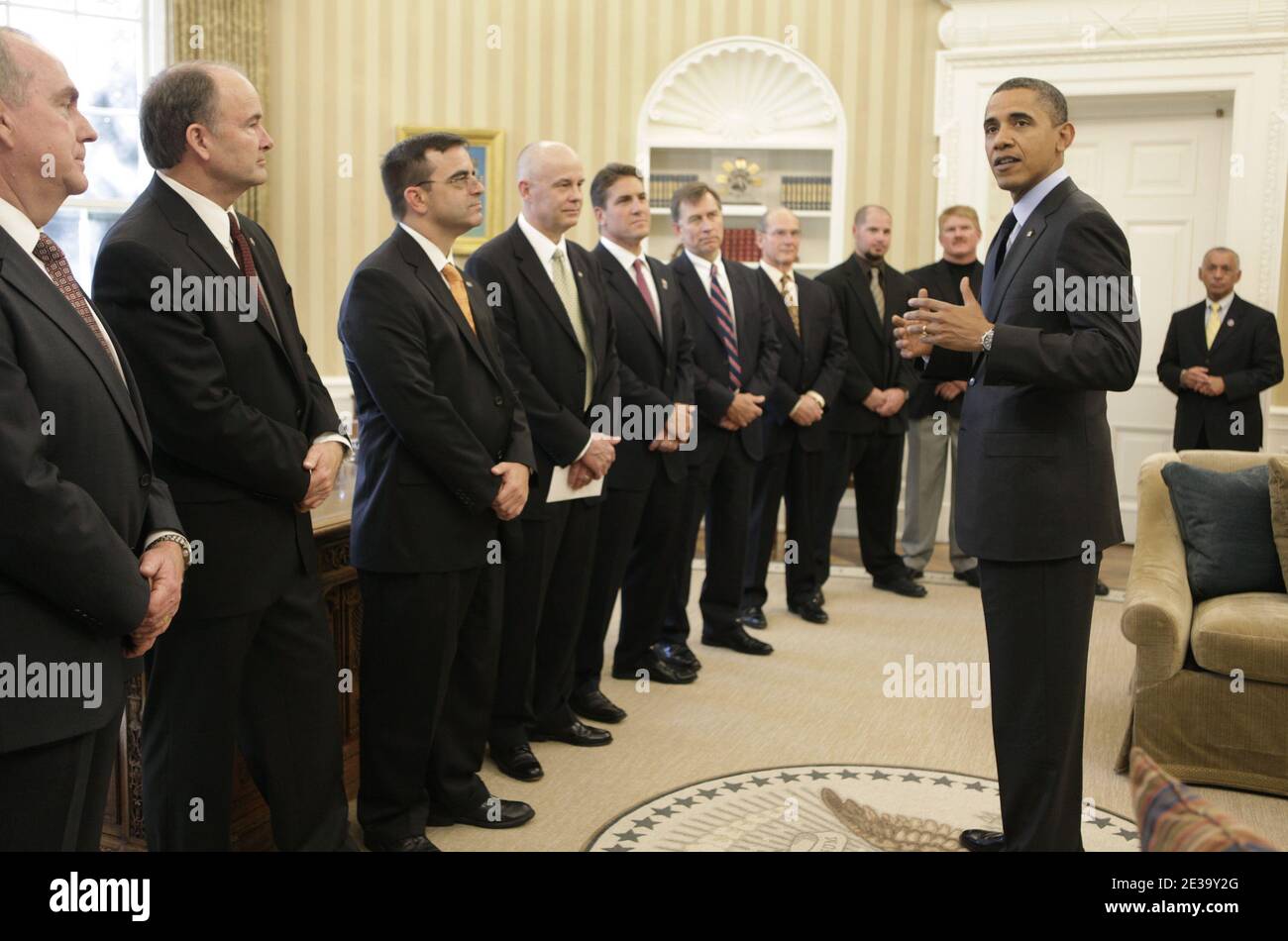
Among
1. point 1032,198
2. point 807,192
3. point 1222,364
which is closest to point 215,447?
point 1032,198

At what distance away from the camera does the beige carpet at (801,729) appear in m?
3.31

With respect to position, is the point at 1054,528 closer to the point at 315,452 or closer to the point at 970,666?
the point at 315,452

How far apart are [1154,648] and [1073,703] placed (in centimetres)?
111

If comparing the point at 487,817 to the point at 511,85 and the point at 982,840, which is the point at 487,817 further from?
the point at 511,85

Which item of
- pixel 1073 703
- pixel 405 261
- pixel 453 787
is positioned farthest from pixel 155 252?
pixel 1073 703

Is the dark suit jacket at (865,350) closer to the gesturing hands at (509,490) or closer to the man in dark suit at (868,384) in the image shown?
the man in dark suit at (868,384)

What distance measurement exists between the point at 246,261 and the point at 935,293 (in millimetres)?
4067

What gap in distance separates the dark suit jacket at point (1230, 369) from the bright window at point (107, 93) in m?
5.59

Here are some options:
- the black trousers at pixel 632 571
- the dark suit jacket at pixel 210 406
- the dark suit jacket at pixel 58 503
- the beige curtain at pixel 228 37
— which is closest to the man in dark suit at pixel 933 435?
the black trousers at pixel 632 571

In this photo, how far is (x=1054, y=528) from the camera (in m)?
2.47

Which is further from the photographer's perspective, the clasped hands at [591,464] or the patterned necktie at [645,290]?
the patterned necktie at [645,290]

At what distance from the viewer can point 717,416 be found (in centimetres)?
462

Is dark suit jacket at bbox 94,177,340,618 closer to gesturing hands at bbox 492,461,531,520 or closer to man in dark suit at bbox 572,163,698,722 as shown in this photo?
gesturing hands at bbox 492,461,531,520

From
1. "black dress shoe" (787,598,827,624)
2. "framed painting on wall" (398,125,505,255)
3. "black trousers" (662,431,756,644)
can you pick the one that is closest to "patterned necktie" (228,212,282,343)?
"black trousers" (662,431,756,644)
